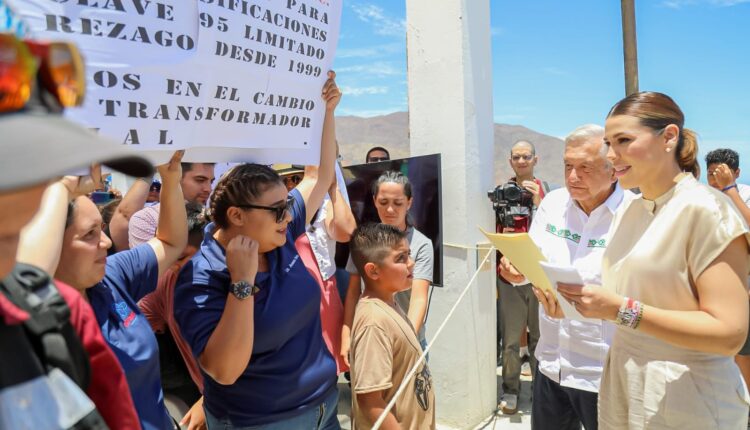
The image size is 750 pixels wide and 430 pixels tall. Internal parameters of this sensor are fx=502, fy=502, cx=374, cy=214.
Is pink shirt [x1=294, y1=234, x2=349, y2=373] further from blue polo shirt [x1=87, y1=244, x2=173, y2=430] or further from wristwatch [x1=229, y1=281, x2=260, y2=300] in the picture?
blue polo shirt [x1=87, y1=244, x2=173, y2=430]

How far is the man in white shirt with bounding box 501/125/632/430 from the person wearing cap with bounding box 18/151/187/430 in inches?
63.7

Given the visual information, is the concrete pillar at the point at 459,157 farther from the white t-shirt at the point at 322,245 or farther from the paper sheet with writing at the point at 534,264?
the paper sheet with writing at the point at 534,264

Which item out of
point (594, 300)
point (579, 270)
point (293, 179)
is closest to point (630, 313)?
point (594, 300)

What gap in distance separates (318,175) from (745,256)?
1705 mm

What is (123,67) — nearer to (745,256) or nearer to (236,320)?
(236,320)

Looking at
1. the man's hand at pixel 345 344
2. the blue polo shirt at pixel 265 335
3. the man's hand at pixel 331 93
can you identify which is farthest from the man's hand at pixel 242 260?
the man's hand at pixel 345 344

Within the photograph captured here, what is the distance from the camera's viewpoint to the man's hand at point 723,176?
5395mm

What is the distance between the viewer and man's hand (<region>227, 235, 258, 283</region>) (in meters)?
1.71

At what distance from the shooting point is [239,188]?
1.90 meters

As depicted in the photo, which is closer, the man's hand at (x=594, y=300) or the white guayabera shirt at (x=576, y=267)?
the man's hand at (x=594, y=300)

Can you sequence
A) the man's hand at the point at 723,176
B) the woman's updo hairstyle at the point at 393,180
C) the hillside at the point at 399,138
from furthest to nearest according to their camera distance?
1. the hillside at the point at 399,138
2. the man's hand at the point at 723,176
3. the woman's updo hairstyle at the point at 393,180

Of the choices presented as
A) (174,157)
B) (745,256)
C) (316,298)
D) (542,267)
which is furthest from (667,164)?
(174,157)

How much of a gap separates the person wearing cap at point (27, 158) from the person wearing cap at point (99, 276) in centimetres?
48

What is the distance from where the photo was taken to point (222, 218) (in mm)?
1931
